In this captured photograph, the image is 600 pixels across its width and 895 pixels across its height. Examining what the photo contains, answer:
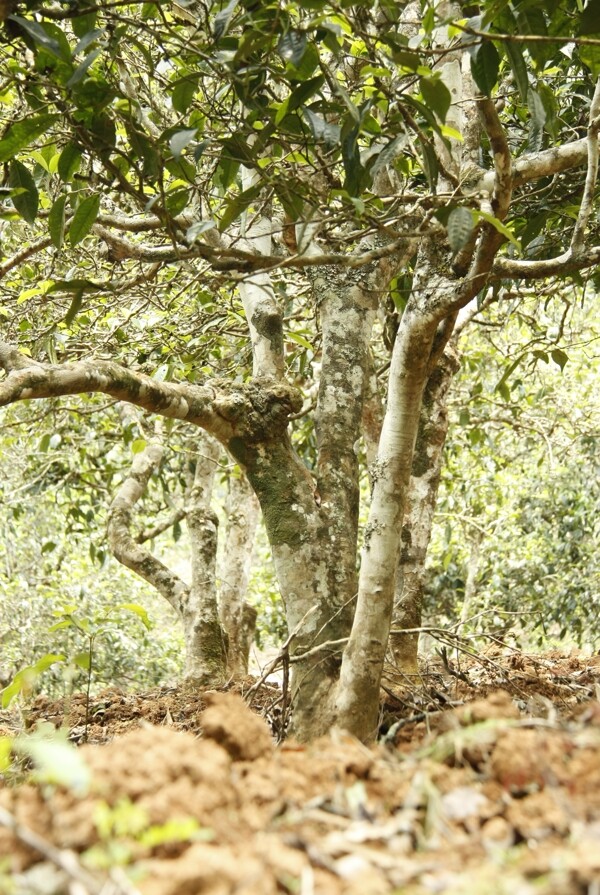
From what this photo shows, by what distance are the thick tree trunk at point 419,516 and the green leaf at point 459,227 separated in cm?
177

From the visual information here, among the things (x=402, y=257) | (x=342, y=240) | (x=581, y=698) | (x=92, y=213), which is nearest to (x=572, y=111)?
(x=402, y=257)

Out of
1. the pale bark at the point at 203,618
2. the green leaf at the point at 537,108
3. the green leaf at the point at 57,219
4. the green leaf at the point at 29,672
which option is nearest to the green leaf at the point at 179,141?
the green leaf at the point at 57,219

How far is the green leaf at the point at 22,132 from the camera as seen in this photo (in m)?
2.08

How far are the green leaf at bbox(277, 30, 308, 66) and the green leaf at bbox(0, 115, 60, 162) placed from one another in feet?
2.08

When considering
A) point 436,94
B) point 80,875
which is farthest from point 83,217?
point 80,875

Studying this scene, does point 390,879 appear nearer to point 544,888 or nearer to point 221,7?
point 544,888

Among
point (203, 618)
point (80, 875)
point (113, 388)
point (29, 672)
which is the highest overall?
point (113, 388)

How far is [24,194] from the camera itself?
2320 mm

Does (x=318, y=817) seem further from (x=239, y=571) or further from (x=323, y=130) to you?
(x=239, y=571)

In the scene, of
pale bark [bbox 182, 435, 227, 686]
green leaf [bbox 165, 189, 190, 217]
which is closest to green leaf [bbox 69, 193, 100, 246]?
green leaf [bbox 165, 189, 190, 217]

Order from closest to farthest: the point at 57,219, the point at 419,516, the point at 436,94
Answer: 1. the point at 436,94
2. the point at 57,219
3. the point at 419,516

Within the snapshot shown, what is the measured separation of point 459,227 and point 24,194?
4.23 feet

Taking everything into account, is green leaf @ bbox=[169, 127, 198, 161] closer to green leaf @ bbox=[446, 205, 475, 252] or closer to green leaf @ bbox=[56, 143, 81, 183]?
green leaf @ bbox=[56, 143, 81, 183]

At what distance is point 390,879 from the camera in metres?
0.94
